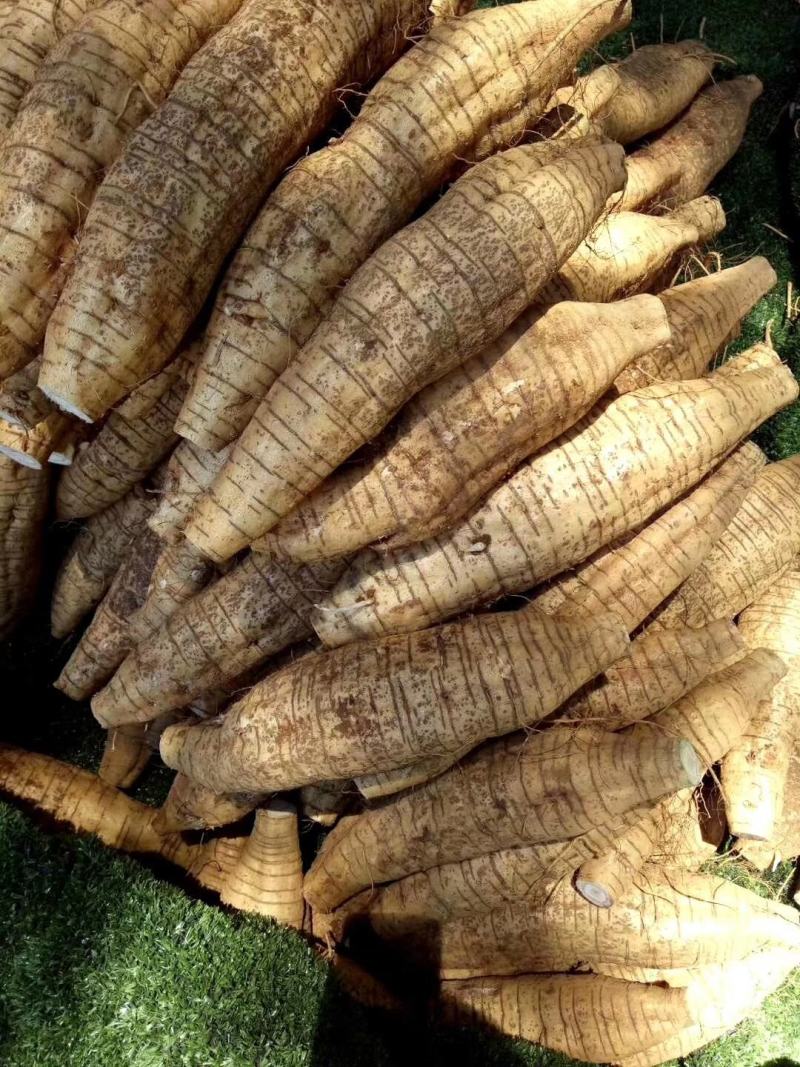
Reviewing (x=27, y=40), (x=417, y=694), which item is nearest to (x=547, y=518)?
(x=417, y=694)

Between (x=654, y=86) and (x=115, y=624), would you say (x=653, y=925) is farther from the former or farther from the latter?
(x=654, y=86)

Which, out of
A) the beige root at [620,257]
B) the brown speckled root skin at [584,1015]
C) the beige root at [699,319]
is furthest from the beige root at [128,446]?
the brown speckled root skin at [584,1015]

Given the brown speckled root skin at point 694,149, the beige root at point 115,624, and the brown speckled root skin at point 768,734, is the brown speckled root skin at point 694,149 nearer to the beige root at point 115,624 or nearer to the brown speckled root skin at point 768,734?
the brown speckled root skin at point 768,734

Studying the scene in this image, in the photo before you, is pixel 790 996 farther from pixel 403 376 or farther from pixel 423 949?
pixel 403 376

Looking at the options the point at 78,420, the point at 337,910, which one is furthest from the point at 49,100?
the point at 337,910

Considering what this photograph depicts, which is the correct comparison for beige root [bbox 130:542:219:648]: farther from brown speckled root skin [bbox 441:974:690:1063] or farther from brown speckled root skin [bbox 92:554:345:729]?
brown speckled root skin [bbox 441:974:690:1063]

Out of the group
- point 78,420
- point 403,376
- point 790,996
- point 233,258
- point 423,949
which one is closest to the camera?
point 403,376
